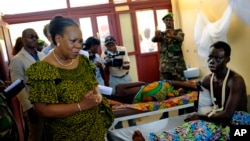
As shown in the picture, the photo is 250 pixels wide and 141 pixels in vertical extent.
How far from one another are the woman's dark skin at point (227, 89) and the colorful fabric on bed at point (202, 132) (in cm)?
6

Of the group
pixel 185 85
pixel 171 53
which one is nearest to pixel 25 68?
pixel 185 85

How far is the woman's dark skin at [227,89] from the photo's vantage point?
1.66m

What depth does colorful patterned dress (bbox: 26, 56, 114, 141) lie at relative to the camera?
1090 mm

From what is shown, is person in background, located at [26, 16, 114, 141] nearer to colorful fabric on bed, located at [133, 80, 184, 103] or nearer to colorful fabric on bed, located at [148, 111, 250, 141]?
colorful fabric on bed, located at [148, 111, 250, 141]

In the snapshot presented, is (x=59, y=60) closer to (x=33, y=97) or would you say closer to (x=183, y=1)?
(x=33, y=97)

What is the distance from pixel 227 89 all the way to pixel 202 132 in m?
0.36

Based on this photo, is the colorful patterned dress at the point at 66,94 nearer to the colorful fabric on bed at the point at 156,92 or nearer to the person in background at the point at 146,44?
the colorful fabric on bed at the point at 156,92

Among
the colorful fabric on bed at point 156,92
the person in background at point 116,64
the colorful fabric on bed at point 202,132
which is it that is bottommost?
the colorful fabric on bed at point 202,132

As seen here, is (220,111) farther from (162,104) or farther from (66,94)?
(66,94)

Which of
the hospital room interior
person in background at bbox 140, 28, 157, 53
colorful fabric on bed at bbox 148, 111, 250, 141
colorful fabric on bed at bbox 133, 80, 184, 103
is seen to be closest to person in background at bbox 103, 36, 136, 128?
colorful fabric on bed at bbox 133, 80, 184, 103

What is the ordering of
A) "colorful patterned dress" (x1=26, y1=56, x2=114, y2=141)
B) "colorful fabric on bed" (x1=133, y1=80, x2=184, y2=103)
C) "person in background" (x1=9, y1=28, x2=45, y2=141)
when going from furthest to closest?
"colorful fabric on bed" (x1=133, y1=80, x2=184, y2=103) → "person in background" (x1=9, y1=28, x2=45, y2=141) → "colorful patterned dress" (x1=26, y1=56, x2=114, y2=141)

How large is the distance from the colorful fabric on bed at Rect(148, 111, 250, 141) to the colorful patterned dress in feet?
1.83

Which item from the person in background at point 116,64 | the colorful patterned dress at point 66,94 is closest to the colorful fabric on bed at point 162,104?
the person in background at point 116,64

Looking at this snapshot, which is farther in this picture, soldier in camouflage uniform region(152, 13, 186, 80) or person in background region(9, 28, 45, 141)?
soldier in camouflage uniform region(152, 13, 186, 80)
